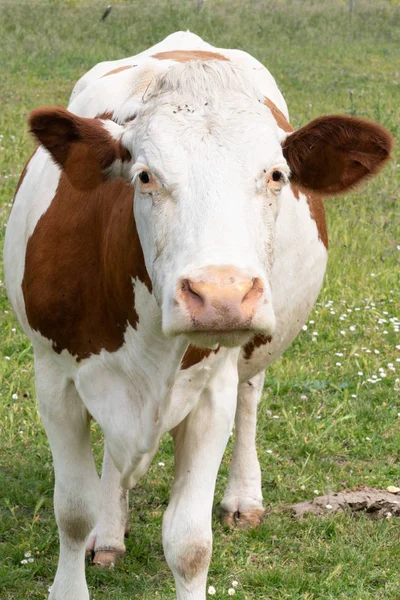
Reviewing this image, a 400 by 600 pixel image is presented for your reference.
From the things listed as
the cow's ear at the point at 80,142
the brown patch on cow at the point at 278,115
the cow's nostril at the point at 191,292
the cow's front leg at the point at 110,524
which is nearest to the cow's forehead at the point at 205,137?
the cow's ear at the point at 80,142

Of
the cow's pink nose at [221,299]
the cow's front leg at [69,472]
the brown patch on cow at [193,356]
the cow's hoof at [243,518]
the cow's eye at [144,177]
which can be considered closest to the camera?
the cow's pink nose at [221,299]

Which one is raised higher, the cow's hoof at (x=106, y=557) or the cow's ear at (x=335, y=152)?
the cow's ear at (x=335, y=152)

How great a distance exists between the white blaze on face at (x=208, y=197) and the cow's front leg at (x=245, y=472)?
2.08 meters

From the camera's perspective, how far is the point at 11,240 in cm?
438

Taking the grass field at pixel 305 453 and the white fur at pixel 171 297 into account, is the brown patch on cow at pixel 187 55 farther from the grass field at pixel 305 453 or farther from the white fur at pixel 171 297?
the grass field at pixel 305 453

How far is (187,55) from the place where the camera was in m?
4.55

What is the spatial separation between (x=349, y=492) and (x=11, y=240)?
6.82ft

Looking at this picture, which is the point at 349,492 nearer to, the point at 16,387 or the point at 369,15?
the point at 16,387

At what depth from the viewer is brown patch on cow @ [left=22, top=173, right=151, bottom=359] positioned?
11.8 feet

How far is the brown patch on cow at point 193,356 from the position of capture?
3.57m

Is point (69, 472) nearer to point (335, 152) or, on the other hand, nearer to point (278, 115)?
point (335, 152)

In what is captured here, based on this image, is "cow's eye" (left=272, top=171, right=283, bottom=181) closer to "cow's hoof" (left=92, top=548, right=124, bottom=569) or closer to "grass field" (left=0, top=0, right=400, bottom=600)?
"grass field" (left=0, top=0, right=400, bottom=600)

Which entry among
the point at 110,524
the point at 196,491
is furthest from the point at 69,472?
the point at 110,524

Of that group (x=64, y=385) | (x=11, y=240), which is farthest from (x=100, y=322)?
(x=11, y=240)
